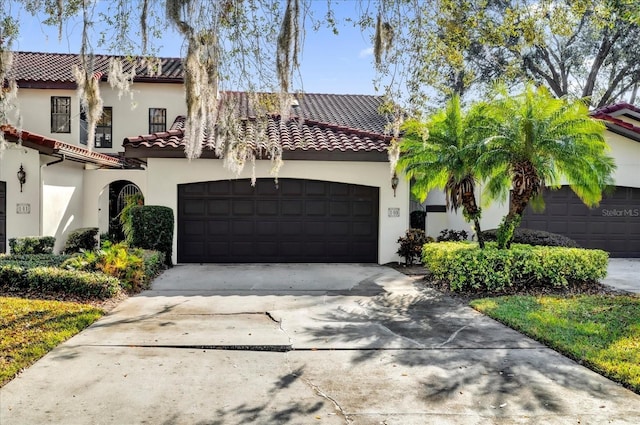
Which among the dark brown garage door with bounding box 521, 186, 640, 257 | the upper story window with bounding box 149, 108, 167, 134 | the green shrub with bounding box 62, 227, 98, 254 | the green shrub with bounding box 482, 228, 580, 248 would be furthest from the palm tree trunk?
the upper story window with bounding box 149, 108, 167, 134

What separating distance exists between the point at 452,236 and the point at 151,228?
7.44 m

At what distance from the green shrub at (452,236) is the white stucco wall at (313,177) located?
125cm

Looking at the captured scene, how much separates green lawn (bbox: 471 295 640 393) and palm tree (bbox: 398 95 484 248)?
91.2 inches

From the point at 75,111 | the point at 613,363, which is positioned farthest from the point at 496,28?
the point at 75,111

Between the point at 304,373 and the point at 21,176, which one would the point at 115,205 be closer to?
the point at 21,176

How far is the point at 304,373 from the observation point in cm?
480

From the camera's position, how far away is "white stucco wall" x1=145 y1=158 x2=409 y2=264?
12.0 meters

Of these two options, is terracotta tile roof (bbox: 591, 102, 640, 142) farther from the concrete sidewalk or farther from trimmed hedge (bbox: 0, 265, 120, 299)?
trimmed hedge (bbox: 0, 265, 120, 299)

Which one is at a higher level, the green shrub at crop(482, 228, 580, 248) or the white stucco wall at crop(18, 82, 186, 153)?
the white stucco wall at crop(18, 82, 186, 153)

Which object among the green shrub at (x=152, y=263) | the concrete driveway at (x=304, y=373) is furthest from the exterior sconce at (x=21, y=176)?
the concrete driveway at (x=304, y=373)

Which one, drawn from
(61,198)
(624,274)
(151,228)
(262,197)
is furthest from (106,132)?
(624,274)

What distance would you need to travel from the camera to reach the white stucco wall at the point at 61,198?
12758 millimetres

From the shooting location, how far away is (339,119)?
17641 millimetres

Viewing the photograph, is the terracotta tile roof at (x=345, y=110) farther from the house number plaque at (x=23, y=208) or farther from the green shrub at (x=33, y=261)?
the green shrub at (x=33, y=261)
